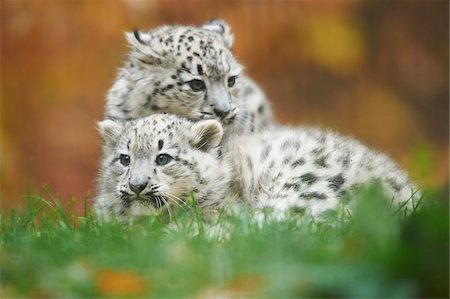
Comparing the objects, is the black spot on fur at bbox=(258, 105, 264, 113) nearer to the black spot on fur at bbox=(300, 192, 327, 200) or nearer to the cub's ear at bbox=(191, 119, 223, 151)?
the cub's ear at bbox=(191, 119, 223, 151)

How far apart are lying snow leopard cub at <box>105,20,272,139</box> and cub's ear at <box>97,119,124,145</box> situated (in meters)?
0.68

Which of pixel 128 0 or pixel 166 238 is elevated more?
pixel 128 0

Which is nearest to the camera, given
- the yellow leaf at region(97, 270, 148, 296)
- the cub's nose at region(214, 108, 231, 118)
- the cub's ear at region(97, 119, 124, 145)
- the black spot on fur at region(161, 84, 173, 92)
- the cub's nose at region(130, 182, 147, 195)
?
the yellow leaf at region(97, 270, 148, 296)

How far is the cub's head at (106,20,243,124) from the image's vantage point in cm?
792

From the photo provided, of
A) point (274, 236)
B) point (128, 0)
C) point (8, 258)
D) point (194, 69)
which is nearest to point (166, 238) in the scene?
point (274, 236)

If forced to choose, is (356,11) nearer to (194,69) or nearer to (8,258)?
(194,69)

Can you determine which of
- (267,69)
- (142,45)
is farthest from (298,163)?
(267,69)

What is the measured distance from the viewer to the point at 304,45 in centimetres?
1265

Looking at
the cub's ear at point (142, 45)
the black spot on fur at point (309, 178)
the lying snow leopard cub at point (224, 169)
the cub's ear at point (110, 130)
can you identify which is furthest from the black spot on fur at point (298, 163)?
the cub's ear at point (142, 45)

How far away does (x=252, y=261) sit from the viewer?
498 cm

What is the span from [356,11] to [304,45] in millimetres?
789

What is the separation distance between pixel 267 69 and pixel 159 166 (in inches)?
232

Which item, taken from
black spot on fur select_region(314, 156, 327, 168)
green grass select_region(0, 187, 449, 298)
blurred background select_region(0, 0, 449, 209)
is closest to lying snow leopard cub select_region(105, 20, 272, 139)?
black spot on fur select_region(314, 156, 327, 168)

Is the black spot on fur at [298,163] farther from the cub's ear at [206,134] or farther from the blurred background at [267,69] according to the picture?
the blurred background at [267,69]
